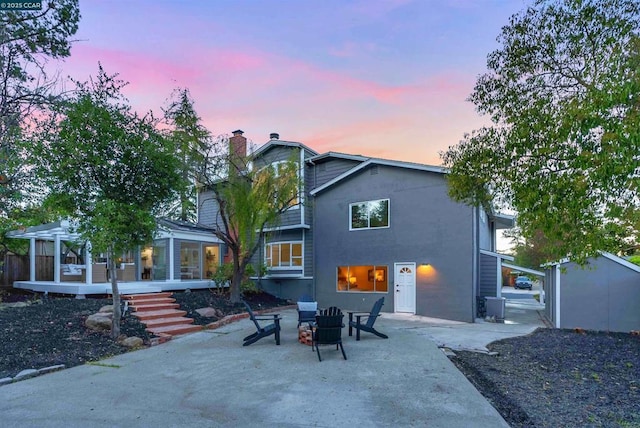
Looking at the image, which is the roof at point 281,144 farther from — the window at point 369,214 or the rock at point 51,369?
the rock at point 51,369

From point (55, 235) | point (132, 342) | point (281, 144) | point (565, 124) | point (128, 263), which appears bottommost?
point (132, 342)

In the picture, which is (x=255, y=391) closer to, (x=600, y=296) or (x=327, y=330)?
(x=327, y=330)

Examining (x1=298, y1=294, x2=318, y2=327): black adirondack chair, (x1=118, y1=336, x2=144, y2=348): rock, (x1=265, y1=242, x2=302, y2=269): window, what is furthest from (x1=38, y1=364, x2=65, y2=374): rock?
(x1=265, y1=242, x2=302, y2=269): window

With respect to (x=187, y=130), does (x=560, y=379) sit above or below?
below

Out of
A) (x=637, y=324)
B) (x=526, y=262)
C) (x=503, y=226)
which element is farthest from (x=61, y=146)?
(x=526, y=262)

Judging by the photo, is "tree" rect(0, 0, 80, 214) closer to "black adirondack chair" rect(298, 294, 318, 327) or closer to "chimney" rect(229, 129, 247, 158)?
"chimney" rect(229, 129, 247, 158)

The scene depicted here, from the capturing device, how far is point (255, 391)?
216 inches

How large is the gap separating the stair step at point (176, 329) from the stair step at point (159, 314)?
0.67 metres

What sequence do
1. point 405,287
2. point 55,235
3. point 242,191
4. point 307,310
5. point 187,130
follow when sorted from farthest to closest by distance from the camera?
point 405,287 → point 242,191 → point 55,235 → point 187,130 → point 307,310

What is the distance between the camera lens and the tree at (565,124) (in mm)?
4902

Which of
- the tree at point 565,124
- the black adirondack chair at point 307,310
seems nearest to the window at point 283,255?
the black adirondack chair at point 307,310

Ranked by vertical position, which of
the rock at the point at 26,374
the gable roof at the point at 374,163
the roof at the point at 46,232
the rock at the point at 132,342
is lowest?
the rock at the point at 132,342

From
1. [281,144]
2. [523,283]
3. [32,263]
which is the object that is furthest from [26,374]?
[523,283]

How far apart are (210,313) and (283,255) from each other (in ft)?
21.9
